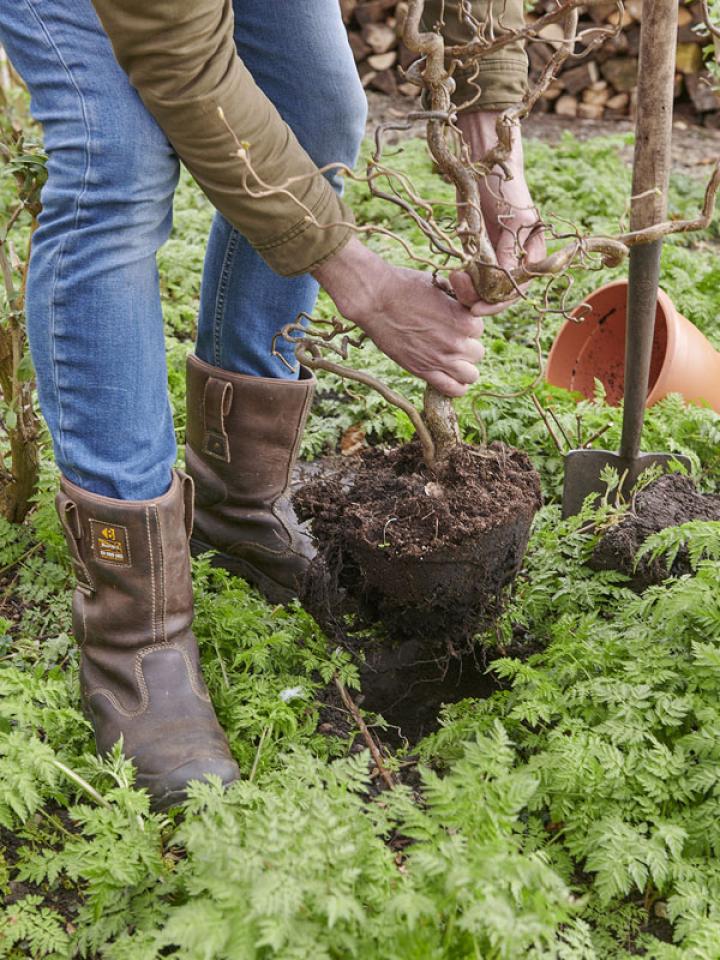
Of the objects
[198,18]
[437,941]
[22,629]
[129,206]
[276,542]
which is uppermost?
[198,18]

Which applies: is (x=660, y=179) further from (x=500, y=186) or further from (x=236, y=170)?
(x=236, y=170)

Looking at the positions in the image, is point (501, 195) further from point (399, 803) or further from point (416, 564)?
point (399, 803)

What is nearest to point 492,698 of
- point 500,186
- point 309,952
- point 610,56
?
point 309,952

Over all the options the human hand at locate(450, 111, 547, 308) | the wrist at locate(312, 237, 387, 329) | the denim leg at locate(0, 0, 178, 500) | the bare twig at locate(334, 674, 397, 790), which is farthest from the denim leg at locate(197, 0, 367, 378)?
the bare twig at locate(334, 674, 397, 790)

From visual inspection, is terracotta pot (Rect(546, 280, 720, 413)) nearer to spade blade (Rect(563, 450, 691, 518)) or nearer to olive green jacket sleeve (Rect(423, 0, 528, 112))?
spade blade (Rect(563, 450, 691, 518))

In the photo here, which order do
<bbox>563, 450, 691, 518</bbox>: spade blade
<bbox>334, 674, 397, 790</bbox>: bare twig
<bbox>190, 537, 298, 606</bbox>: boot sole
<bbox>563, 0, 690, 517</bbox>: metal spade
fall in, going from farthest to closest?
<bbox>563, 450, 691, 518</bbox>: spade blade, <bbox>190, 537, 298, 606</bbox>: boot sole, <bbox>563, 0, 690, 517</bbox>: metal spade, <bbox>334, 674, 397, 790</bbox>: bare twig

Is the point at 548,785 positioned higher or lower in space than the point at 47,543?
higher

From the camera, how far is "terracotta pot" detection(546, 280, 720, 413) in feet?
11.3

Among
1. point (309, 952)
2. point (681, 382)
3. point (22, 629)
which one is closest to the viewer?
point (309, 952)

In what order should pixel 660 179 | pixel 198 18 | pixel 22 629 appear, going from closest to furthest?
1. pixel 198 18
2. pixel 660 179
3. pixel 22 629

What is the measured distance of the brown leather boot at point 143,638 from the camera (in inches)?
84.5

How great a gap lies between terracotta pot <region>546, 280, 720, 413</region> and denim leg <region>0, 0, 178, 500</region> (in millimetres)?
1903

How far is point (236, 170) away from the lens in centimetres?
191

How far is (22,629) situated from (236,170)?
147cm
